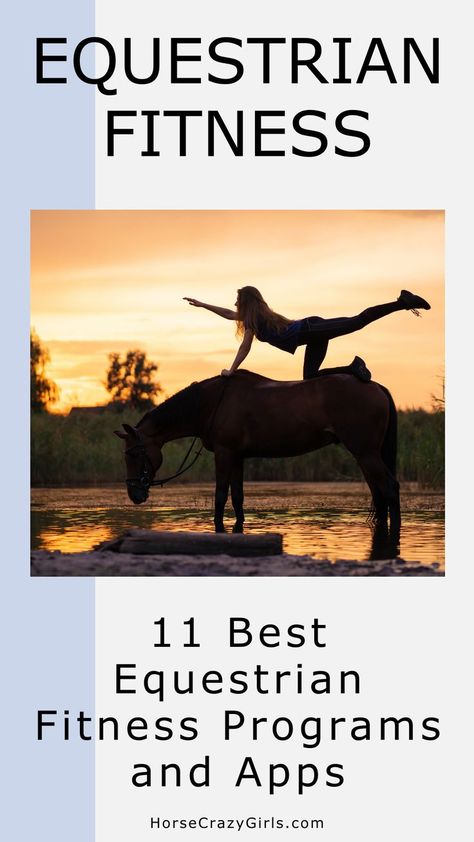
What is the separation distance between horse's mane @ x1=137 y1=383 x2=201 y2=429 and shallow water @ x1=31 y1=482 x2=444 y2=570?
1.15 metres

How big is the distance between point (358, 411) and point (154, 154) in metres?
2.80

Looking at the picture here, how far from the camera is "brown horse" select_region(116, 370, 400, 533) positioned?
1011 cm

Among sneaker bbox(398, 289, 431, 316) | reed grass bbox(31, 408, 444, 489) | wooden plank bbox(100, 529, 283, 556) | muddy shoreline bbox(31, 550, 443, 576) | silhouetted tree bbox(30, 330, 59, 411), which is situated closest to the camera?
muddy shoreline bbox(31, 550, 443, 576)

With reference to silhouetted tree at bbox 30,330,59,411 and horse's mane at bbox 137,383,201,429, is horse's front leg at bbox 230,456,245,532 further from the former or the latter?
silhouetted tree at bbox 30,330,59,411

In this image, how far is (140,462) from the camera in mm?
10609

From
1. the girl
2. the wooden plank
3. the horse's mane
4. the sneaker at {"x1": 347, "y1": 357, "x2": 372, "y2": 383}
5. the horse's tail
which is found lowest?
the wooden plank

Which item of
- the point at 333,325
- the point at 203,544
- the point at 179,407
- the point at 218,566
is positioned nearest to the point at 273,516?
the point at 179,407

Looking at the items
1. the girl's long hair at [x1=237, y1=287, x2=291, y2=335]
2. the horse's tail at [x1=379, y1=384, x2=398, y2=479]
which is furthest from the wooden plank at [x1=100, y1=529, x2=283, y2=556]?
the girl's long hair at [x1=237, y1=287, x2=291, y2=335]

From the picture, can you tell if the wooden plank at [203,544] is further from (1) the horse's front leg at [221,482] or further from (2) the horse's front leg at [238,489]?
(2) the horse's front leg at [238,489]

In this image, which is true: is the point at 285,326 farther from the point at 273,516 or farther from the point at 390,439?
the point at 273,516

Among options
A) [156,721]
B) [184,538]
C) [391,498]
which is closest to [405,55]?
[391,498]

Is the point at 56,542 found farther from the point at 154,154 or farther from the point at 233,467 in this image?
the point at 154,154

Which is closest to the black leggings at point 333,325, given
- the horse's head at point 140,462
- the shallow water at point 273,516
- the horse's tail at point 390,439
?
the horse's tail at point 390,439

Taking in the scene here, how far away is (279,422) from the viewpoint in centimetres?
1018
